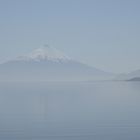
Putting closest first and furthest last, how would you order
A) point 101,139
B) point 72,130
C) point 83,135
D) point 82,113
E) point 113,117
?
point 101,139, point 83,135, point 72,130, point 113,117, point 82,113

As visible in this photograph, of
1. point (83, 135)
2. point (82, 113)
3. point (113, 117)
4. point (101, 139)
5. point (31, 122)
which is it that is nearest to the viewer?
point (101, 139)

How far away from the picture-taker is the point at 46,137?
436 inches

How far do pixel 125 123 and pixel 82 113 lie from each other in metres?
3.61

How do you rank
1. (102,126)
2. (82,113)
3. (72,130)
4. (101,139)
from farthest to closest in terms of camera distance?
(82,113) < (102,126) < (72,130) < (101,139)

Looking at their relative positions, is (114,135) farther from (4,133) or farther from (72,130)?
(4,133)

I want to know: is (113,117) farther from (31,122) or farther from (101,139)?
(101,139)

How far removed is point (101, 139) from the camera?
10.6 m

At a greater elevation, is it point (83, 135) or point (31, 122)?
point (31, 122)

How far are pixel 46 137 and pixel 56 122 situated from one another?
3.04 metres

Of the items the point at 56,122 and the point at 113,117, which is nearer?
the point at 56,122

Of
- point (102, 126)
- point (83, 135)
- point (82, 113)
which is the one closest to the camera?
point (83, 135)

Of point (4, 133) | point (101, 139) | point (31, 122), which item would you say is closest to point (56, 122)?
point (31, 122)

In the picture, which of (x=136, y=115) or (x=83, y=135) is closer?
(x=83, y=135)

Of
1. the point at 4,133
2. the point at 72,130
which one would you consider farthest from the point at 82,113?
the point at 4,133
